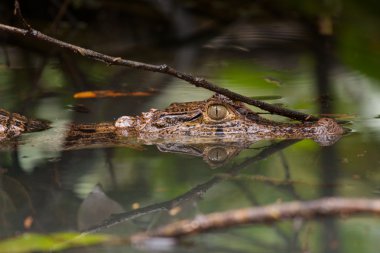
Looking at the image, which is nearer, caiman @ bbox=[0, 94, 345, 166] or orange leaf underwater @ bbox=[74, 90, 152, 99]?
caiman @ bbox=[0, 94, 345, 166]

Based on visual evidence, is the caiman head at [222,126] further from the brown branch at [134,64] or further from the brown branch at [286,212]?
the brown branch at [286,212]

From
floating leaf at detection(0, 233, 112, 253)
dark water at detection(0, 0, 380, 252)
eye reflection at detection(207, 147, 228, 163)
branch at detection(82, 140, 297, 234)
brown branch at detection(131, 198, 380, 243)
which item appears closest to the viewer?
brown branch at detection(131, 198, 380, 243)

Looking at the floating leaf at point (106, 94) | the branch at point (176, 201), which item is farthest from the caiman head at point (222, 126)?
the floating leaf at point (106, 94)

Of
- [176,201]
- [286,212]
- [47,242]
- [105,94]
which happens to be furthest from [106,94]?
[286,212]

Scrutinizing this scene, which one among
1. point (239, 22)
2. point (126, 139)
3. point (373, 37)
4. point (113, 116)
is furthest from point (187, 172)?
point (239, 22)

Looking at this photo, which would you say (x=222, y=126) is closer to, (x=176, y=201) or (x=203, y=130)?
(x=203, y=130)

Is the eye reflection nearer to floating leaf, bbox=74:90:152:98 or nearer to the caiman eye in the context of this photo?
the caiman eye

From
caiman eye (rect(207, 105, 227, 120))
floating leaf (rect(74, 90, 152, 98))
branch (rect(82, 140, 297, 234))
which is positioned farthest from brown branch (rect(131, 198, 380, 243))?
floating leaf (rect(74, 90, 152, 98))

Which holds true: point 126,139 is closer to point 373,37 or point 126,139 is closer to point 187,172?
point 187,172
